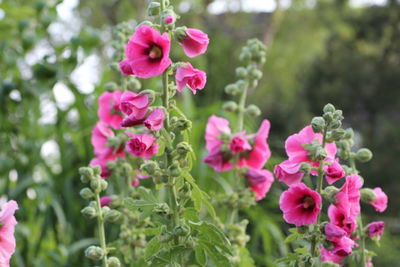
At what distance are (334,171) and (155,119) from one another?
18 centimetres

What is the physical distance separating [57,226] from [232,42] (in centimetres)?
809

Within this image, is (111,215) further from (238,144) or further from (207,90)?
(207,90)

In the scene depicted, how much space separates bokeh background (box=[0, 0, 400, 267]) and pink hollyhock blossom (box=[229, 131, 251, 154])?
0.25m

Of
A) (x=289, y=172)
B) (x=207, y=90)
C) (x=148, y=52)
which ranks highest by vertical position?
(x=148, y=52)

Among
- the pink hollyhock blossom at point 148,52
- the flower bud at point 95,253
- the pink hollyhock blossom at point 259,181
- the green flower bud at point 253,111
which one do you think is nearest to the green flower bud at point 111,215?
the flower bud at point 95,253

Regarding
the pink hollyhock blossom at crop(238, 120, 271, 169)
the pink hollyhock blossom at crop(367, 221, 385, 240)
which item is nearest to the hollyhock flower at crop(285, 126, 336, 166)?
the pink hollyhock blossom at crop(367, 221, 385, 240)

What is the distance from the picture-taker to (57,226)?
1.79 metres

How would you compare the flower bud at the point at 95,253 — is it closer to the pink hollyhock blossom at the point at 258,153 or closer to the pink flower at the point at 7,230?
the pink flower at the point at 7,230

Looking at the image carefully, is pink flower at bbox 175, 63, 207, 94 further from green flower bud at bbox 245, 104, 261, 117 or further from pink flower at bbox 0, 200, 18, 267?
green flower bud at bbox 245, 104, 261, 117

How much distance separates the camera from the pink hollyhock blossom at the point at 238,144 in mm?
791

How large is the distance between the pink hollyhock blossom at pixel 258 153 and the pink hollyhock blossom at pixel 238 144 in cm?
3

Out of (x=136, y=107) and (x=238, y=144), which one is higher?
(x=136, y=107)

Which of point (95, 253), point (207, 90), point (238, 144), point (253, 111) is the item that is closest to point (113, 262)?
point (95, 253)

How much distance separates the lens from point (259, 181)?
80 cm
